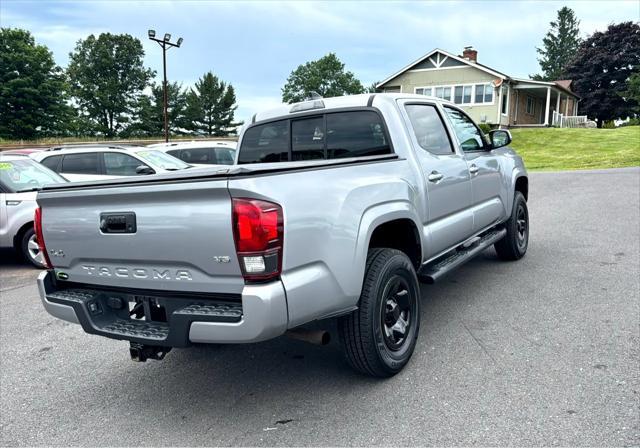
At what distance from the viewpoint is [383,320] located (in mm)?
3275

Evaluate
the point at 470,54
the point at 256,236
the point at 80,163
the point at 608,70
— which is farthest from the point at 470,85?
the point at 256,236

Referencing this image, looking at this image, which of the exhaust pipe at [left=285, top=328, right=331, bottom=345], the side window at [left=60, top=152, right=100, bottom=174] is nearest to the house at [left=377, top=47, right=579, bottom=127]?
the side window at [left=60, top=152, right=100, bottom=174]

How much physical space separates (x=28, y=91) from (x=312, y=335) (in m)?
60.6

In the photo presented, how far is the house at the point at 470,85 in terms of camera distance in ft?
117

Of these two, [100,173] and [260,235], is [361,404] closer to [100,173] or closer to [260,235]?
[260,235]

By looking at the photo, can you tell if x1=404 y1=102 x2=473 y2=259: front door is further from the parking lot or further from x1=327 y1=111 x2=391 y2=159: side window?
the parking lot

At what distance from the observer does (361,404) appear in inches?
122

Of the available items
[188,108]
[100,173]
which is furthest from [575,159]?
[188,108]

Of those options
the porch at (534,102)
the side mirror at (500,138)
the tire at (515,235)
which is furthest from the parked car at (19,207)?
Answer: the porch at (534,102)

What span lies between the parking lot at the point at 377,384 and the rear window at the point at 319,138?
1.61 meters

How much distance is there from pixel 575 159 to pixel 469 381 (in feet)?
75.9

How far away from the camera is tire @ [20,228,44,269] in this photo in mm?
7359

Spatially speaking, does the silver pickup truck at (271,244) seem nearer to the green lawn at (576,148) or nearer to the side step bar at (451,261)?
the side step bar at (451,261)

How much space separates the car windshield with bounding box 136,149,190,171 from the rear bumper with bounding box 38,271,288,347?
7463mm
